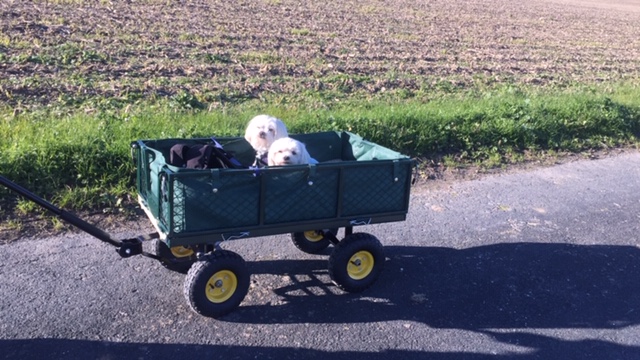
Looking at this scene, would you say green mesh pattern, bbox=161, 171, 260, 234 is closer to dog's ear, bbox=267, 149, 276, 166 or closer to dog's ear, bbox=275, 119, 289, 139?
dog's ear, bbox=267, 149, 276, 166

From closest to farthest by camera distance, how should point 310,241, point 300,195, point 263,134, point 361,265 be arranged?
point 300,195 → point 361,265 → point 263,134 → point 310,241

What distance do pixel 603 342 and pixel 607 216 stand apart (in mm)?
2703

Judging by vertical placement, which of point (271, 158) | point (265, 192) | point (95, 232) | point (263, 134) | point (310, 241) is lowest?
point (310, 241)

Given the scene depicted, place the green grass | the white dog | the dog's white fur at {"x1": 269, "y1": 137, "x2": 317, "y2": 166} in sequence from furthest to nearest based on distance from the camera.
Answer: the green grass → the white dog → the dog's white fur at {"x1": 269, "y1": 137, "x2": 317, "y2": 166}

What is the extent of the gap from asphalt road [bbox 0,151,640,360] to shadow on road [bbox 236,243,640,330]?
14 mm

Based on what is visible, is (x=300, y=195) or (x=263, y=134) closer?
(x=300, y=195)

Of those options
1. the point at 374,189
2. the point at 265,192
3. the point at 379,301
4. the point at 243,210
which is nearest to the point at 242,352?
the point at 243,210

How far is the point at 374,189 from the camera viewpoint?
4695mm

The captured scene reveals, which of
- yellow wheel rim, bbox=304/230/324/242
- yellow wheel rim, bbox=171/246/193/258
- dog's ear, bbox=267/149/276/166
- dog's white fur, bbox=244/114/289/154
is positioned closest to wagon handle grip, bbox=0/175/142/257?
yellow wheel rim, bbox=171/246/193/258

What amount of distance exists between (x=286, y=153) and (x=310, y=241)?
1.02 m

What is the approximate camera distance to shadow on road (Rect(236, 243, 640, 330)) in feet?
14.6

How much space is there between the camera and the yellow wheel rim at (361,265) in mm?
4777

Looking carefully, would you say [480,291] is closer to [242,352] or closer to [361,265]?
[361,265]

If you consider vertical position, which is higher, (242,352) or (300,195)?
(300,195)
